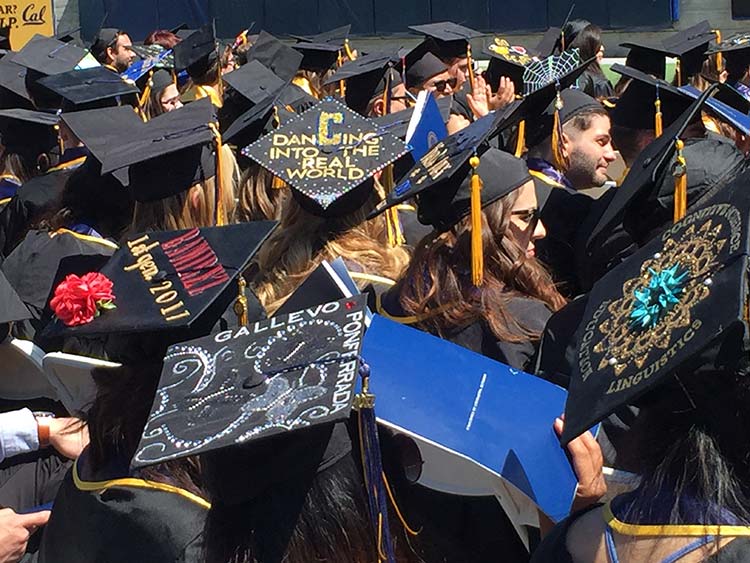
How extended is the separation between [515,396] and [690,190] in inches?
46.4

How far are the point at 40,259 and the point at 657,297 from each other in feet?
8.84

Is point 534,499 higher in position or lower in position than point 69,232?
higher

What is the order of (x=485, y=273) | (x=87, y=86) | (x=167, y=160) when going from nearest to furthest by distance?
1. (x=485, y=273)
2. (x=167, y=160)
3. (x=87, y=86)

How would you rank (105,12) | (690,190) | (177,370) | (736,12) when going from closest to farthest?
(177,370), (690,190), (736,12), (105,12)

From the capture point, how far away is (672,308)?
156 cm

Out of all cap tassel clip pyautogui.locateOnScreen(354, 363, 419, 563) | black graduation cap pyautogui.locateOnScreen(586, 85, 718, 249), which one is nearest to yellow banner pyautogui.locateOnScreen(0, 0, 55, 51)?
black graduation cap pyautogui.locateOnScreen(586, 85, 718, 249)

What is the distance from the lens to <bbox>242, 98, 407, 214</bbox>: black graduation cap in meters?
3.82

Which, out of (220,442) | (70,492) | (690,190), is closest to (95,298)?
(70,492)

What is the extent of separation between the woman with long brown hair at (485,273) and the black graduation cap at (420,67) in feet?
14.1

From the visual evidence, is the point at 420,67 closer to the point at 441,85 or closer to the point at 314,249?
the point at 441,85

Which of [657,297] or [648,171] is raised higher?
[657,297]

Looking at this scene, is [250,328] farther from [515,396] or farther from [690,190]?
[690,190]

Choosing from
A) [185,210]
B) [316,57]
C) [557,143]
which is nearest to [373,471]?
[185,210]

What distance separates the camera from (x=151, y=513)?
2.18 metres
